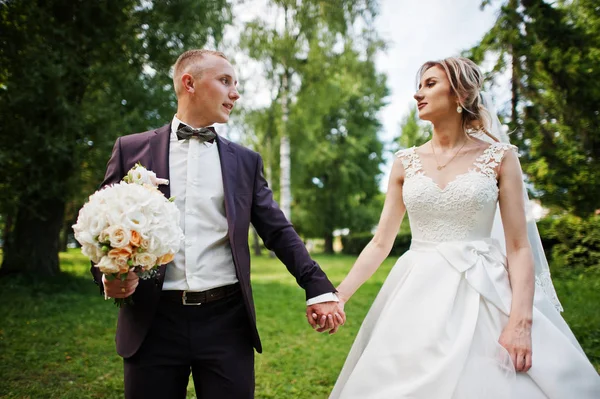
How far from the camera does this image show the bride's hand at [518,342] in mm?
2541

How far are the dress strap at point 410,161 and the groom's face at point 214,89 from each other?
123cm

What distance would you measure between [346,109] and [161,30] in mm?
23809

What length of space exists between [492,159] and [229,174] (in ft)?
5.22

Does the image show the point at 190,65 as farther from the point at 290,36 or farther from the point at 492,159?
the point at 290,36

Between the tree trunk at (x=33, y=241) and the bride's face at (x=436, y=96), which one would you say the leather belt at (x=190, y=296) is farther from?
the tree trunk at (x=33, y=241)

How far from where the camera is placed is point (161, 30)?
39.8 ft

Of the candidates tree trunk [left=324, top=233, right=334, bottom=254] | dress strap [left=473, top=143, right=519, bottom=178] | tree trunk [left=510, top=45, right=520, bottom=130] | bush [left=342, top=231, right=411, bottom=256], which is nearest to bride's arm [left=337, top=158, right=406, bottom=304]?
dress strap [left=473, top=143, right=519, bottom=178]

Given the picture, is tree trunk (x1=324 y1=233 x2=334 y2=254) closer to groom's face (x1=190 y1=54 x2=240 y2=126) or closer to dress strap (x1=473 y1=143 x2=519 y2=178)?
dress strap (x1=473 y1=143 x2=519 y2=178)

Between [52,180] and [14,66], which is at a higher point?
[14,66]

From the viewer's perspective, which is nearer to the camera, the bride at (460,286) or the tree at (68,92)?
the bride at (460,286)

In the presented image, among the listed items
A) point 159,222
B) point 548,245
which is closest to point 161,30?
point 159,222

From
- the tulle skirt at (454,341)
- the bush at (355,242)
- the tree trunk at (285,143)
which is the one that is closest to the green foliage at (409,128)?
the bush at (355,242)

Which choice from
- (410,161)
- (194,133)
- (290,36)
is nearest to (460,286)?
(410,161)

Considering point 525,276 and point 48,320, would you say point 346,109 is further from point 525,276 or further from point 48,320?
point 525,276
